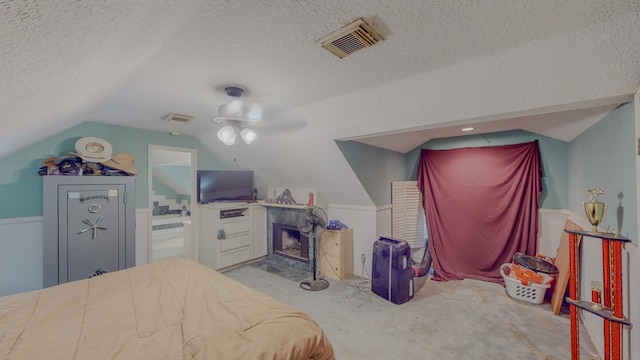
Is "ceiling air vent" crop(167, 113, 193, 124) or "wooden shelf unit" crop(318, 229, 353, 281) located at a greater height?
"ceiling air vent" crop(167, 113, 193, 124)

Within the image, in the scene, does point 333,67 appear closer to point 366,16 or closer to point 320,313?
point 366,16

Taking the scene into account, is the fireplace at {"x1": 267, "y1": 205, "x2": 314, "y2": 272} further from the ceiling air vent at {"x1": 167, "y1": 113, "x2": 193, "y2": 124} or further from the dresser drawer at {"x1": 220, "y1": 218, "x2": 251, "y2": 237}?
the ceiling air vent at {"x1": 167, "y1": 113, "x2": 193, "y2": 124}

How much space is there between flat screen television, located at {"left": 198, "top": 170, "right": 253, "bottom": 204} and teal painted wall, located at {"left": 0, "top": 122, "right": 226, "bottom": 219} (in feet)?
2.54

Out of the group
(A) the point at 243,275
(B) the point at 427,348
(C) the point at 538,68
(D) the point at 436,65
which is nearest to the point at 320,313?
(B) the point at 427,348

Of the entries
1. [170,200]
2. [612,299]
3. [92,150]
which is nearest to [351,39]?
[612,299]

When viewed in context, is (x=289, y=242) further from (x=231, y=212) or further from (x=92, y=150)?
(x=92, y=150)

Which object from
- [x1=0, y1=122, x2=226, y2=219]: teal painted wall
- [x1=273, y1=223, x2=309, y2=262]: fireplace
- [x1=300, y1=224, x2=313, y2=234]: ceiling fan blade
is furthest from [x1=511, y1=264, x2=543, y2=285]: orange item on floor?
[x1=0, y1=122, x2=226, y2=219]: teal painted wall

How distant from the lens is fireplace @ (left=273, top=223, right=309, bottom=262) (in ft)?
13.8

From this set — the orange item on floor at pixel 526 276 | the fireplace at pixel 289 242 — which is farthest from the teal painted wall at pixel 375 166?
the orange item on floor at pixel 526 276

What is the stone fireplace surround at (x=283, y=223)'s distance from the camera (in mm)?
4082

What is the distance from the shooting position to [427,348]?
2127 millimetres

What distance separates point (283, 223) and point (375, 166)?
189 centimetres

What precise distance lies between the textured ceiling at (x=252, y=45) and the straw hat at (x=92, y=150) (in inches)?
34.3

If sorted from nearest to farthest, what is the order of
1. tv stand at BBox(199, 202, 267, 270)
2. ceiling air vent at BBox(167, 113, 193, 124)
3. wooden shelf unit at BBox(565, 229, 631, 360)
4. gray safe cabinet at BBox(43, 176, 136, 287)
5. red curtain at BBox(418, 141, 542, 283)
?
wooden shelf unit at BBox(565, 229, 631, 360), gray safe cabinet at BBox(43, 176, 136, 287), ceiling air vent at BBox(167, 113, 193, 124), red curtain at BBox(418, 141, 542, 283), tv stand at BBox(199, 202, 267, 270)
